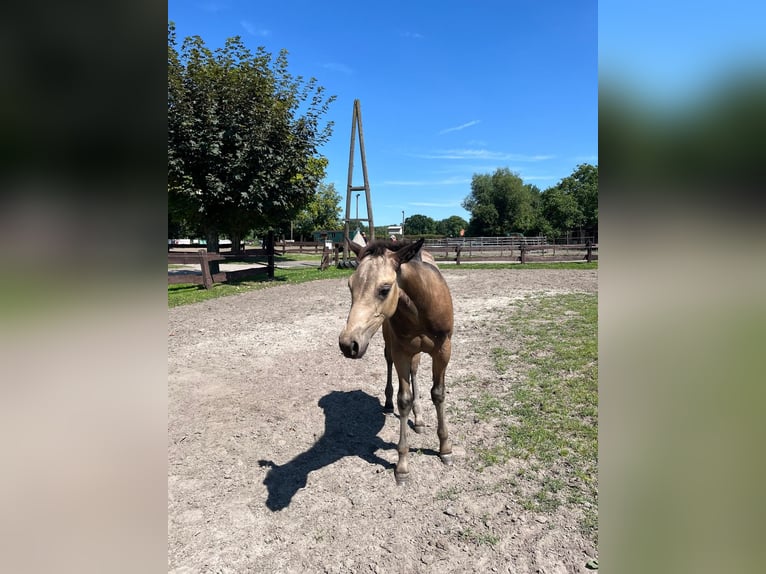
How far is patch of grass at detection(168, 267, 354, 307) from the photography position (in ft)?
37.9

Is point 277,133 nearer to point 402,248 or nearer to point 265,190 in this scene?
point 265,190

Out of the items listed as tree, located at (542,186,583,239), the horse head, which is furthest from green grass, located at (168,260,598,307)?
tree, located at (542,186,583,239)

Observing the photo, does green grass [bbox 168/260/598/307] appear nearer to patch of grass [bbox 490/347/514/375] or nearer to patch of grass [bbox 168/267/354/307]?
patch of grass [bbox 168/267/354/307]

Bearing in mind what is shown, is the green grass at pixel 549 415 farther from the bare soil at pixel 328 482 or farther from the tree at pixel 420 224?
the tree at pixel 420 224

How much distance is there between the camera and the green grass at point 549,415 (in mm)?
3020

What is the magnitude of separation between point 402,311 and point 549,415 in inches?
92.4

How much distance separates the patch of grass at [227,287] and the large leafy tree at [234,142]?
2471mm

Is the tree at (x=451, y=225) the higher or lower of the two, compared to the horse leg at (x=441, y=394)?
higher

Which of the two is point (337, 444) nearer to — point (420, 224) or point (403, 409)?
point (403, 409)

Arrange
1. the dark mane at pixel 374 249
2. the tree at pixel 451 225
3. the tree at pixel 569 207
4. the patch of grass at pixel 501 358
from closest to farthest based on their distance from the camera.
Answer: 1. the dark mane at pixel 374 249
2. the patch of grass at pixel 501 358
3. the tree at pixel 569 207
4. the tree at pixel 451 225

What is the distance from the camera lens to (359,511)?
2914 millimetres

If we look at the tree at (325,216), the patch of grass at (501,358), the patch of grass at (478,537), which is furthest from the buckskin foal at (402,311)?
the tree at (325,216)

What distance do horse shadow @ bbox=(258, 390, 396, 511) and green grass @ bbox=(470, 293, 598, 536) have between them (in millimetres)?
1152
